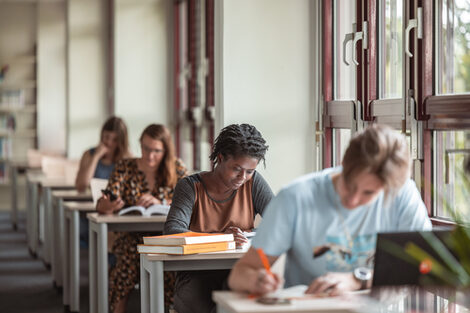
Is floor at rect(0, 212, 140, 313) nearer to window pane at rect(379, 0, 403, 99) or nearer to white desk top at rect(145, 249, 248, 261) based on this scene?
white desk top at rect(145, 249, 248, 261)

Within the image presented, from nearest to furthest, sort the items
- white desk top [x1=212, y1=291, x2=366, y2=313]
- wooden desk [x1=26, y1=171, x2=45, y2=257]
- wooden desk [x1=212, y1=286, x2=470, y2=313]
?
wooden desk [x1=212, y1=286, x2=470, y2=313] → white desk top [x1=212, y1=291, x2=366, y2=313] → wooden desk [x1=26, y1=171, x2=45, y2=257]

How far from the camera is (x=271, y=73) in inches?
169

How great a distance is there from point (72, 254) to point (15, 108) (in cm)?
675

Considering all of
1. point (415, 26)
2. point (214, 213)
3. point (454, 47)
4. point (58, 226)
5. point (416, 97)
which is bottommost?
point (58, 226)

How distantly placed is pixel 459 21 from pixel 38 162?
7.03 metres

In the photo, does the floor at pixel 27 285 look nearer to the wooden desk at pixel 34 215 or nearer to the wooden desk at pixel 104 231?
the wooden desk at pixel 34 215

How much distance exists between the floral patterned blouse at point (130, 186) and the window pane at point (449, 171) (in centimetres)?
179

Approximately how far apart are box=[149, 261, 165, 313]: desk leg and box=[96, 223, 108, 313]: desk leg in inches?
44.7

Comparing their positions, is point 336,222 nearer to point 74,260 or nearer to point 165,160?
point 165,160

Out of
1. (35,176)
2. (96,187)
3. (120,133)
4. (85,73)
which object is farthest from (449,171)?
(85,73)

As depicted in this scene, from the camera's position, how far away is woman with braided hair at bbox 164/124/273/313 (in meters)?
3.10

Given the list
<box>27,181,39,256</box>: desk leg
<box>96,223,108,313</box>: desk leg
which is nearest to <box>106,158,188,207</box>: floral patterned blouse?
<box>96,223,108,313</box>: desk leg

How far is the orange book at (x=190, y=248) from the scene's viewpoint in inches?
108

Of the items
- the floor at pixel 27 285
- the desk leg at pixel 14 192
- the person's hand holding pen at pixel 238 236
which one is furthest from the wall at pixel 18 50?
the person's hand holding pen at pixel 238 236
